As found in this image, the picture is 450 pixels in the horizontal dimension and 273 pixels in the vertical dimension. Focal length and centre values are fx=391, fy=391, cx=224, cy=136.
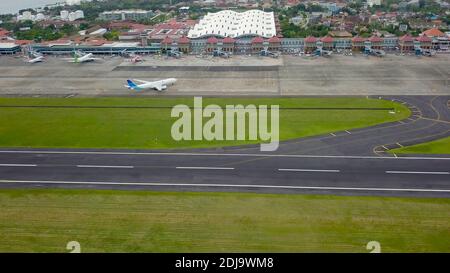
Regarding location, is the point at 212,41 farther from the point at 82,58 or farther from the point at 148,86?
the point at 148,86

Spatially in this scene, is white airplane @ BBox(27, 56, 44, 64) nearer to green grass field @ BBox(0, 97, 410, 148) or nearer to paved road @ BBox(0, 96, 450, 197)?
green grass field @ BBox(0, 97, 410, 148)

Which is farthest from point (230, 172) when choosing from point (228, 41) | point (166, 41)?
point (166, 41)

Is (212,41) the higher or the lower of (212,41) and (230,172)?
the higher

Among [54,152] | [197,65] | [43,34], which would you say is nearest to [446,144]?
[54,152]

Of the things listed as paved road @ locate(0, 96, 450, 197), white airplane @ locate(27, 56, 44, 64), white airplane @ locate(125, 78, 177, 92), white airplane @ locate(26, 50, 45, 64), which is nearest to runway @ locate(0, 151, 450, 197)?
paved road @ locate(0, 96, 450, 197)

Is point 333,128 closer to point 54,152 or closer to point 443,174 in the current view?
point 443,174

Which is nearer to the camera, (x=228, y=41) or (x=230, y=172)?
(x=230, y=172)

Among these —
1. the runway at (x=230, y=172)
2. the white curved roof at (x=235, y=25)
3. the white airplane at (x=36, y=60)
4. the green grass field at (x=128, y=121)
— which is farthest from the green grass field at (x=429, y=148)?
the white airplane at (x=36, y=60)

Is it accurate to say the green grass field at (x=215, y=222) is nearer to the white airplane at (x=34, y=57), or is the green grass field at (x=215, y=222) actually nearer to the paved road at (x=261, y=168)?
the paved road at (x=261, y=168)
